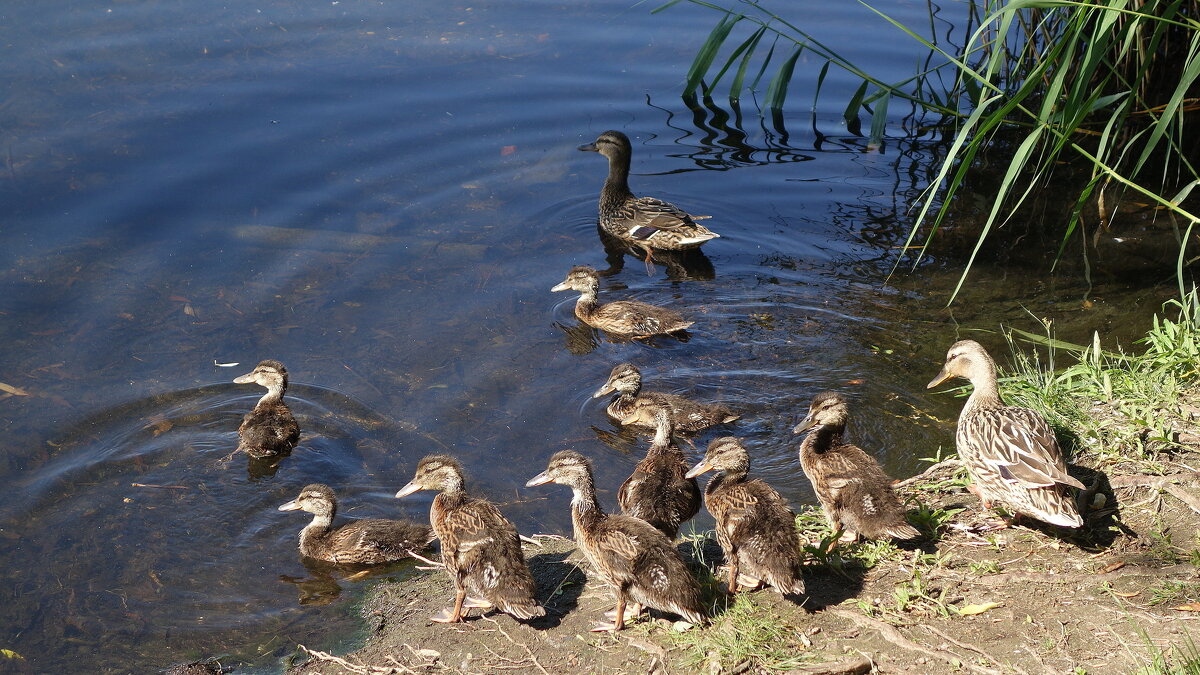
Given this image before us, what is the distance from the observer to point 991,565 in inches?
192

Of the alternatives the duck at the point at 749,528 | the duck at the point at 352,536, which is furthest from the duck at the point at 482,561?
the duck at the point at 749,528

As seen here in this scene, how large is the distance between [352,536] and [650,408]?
2.12 metres

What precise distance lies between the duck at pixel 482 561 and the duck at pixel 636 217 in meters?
4.53

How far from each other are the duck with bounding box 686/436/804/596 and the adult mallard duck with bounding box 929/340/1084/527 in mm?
1011

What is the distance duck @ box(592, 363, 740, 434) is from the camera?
7.09 metres

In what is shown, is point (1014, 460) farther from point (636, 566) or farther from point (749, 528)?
point (636, 566)

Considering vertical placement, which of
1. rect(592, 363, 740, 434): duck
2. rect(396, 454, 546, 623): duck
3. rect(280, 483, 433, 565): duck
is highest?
rect(396, 454, 546, 623): duck

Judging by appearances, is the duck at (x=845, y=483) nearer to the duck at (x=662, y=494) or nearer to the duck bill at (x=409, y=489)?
the duck at (x=662, y=494)

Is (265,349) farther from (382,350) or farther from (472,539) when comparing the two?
(472,539)

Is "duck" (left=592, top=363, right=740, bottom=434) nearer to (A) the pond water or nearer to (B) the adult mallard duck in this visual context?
(A) the pond water

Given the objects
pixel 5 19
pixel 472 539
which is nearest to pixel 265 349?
pixel 472 539

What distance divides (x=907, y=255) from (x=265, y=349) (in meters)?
5.44

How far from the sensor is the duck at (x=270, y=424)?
22.7 ft

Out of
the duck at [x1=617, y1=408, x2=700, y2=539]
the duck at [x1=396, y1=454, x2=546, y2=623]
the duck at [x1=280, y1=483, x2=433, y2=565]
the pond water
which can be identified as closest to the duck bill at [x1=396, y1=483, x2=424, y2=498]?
the duck at [x1=280, y1=483, x2=433, y2=565]
